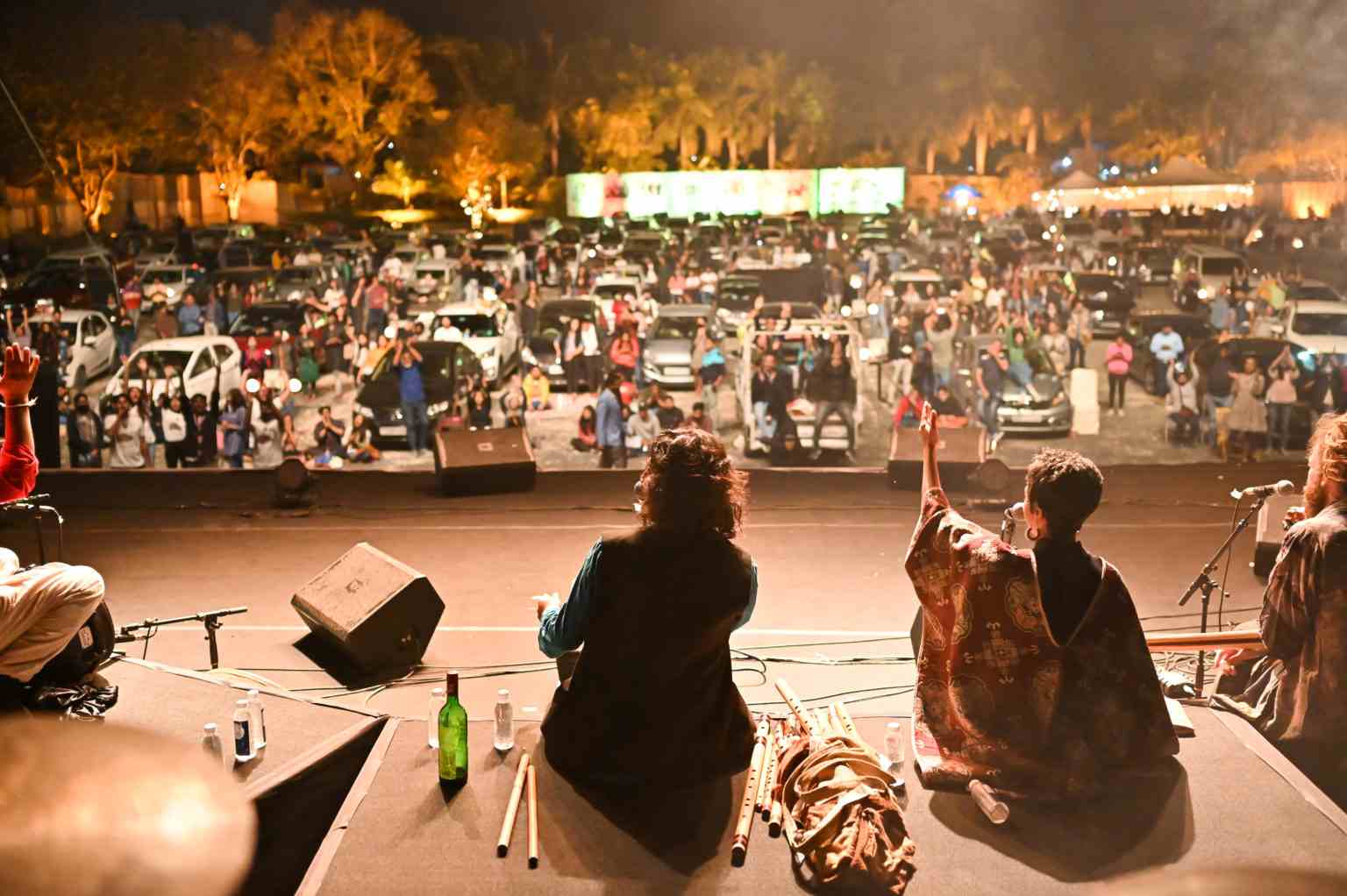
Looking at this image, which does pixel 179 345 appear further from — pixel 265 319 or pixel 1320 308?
pixel 1320 308

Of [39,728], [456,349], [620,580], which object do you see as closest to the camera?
[39,728]

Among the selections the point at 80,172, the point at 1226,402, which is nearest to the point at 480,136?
the point at 80,172

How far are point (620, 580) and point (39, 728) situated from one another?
8.36 feet

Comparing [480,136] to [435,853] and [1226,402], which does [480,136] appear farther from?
[435,853]

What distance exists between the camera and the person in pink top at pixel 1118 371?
57.5 ft

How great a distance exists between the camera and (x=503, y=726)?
5.24m

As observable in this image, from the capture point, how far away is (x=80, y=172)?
44.1 metres

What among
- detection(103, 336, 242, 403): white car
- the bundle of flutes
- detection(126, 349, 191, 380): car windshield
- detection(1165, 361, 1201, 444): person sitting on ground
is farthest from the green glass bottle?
detection(1165, 361, 1201, 444): person sitting on ground

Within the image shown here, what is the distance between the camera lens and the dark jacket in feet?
13.8

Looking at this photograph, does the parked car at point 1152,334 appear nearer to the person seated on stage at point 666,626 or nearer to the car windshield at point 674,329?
the car windshield at point 674,329

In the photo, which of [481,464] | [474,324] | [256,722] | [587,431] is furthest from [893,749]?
[474,324]

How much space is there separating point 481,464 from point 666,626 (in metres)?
8.51

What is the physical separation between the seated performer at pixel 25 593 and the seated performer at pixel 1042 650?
10.8ft

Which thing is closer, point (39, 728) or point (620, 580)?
point (39, 728)
